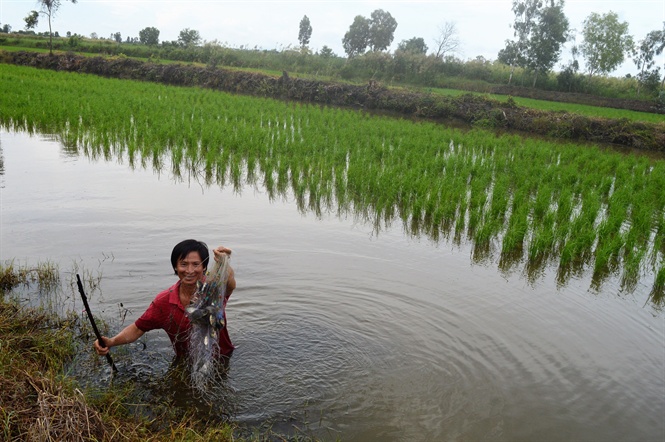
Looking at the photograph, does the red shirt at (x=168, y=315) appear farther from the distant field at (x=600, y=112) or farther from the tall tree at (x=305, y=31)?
the tall tree at (x=305, y=31)

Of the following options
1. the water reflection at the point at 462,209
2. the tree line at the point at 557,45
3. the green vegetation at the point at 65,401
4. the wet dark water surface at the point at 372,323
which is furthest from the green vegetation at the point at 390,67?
the green vegetation at the point at 65,401

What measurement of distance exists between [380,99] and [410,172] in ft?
49.3

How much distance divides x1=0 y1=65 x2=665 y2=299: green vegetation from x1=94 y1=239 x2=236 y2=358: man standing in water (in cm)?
350

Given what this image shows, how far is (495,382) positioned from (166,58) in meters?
32.8

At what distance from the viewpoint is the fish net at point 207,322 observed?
2.84 meters

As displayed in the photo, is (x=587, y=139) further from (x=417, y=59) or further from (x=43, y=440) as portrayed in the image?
(x=43, y=440)

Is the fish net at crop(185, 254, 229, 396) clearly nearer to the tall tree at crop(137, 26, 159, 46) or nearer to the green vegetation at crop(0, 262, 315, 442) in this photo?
the green vegetation at crop(0, 262, 315, 442)

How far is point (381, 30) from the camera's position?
48156 mm

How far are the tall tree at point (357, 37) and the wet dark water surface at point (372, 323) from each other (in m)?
44.0

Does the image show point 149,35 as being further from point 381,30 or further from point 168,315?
point 168,315

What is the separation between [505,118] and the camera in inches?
734

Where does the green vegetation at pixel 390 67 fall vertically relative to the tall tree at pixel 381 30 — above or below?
below

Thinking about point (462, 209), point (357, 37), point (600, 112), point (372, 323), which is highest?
point (357, 37)

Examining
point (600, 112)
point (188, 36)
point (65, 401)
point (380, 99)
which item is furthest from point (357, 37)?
point (65, 401)
